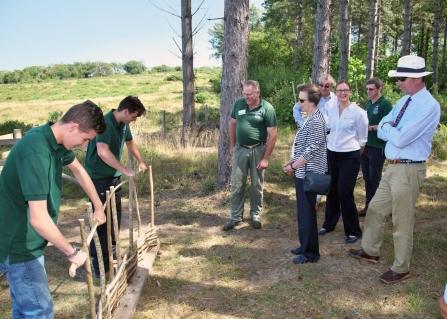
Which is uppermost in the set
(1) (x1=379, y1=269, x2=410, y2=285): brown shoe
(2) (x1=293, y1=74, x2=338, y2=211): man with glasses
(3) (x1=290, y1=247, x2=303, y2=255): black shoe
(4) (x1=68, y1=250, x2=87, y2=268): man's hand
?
(2) (x1=293, y1=74, x2=338, y2=211): man with glasses

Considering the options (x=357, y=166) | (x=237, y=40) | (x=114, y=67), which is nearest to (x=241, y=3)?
(x=237, y=40)

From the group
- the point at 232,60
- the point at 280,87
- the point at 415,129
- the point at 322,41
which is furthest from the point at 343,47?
the point at 415,129

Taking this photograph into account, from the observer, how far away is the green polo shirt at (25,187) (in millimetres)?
2221

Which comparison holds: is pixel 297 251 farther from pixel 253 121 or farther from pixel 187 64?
pixel 187 64

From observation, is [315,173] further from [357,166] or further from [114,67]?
[114,67]

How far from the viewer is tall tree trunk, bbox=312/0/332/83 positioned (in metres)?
9.48

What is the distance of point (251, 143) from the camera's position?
5277mm

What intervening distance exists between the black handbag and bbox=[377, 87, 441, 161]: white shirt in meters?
0.66

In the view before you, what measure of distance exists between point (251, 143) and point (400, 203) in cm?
218

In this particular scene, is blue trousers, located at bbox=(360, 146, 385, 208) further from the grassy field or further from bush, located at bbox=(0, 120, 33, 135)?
bush, located at bbox=(0, 120, 33, 135)

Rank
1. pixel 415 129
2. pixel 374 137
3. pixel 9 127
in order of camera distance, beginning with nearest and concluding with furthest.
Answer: pixel 415 129
pixel 374 137
pixel 9 127

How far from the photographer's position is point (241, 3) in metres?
6.32

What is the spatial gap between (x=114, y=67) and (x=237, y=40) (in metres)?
111

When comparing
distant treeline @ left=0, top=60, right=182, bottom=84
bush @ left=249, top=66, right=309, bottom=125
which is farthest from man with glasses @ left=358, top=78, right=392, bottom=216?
distant treeline @ left=0, top=60, right=182, bottom=84
